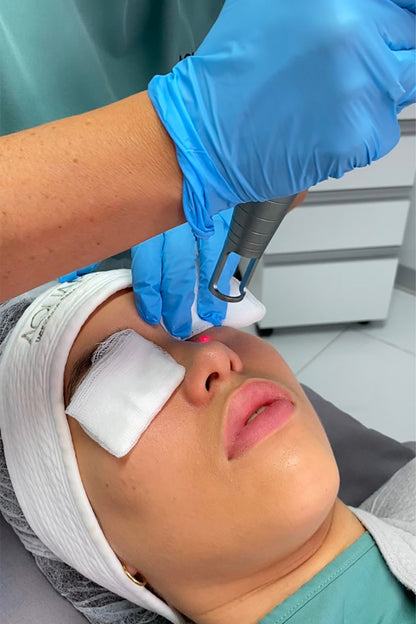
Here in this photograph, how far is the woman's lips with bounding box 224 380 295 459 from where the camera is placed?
2.94ft

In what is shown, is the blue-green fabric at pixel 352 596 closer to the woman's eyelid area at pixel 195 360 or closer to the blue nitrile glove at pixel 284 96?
the woman's eyelid area at pixel 195 360

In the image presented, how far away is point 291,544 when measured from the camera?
900 mm

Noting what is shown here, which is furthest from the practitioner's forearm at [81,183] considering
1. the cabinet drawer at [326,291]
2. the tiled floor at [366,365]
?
the tiled floor at [366,365]

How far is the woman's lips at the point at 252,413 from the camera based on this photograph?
90 centimetres

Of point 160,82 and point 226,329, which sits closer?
point 160,82

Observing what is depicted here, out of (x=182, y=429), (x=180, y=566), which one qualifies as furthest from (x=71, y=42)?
(x=180, y=566)

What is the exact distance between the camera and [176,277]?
1022 mm

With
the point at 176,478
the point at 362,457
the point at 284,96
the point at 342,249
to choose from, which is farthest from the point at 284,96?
the point at 342,249

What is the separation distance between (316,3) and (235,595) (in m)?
0.88

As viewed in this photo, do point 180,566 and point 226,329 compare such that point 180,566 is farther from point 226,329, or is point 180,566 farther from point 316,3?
point 316,3

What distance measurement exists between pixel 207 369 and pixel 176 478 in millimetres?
174

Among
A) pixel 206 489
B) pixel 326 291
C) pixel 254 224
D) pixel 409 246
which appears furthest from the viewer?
pixel 409 246

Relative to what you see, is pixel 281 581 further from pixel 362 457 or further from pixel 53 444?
pixel 362 457

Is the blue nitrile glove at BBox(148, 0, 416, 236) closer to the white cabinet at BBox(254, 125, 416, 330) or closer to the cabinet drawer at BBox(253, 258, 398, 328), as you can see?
the white cabinet at BBox(254, 125, 416, 330)
